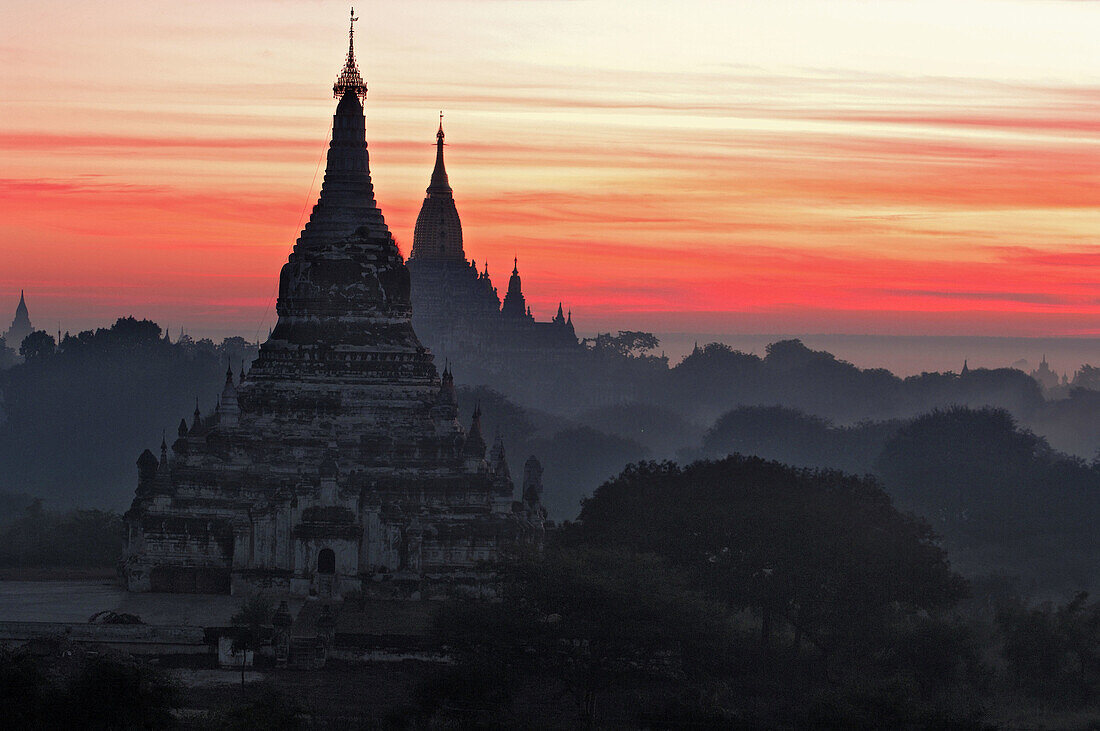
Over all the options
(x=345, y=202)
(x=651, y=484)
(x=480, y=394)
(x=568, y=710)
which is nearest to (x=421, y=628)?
(x=568, y=710)

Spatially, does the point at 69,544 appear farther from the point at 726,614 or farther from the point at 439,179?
the point at 439,179

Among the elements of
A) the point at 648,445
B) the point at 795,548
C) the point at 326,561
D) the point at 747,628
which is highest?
the point at 648,445

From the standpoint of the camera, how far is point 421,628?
55.3 meters

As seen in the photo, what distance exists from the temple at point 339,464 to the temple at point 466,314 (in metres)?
86.3

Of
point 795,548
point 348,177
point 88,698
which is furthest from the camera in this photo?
point 348,177

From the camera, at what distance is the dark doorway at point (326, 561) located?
201ft

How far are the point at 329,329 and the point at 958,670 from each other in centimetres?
2582

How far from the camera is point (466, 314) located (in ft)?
596

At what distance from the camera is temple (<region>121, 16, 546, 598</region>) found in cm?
6172

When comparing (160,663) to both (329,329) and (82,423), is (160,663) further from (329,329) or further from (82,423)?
(82,423)

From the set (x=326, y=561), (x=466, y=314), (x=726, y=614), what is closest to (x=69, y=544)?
(x=326, y=561)

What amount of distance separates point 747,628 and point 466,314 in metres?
123

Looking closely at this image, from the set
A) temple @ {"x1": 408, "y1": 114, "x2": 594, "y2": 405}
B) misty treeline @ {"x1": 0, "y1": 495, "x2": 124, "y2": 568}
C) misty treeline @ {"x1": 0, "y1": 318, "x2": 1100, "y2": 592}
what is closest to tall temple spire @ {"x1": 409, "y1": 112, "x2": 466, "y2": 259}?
temple @ {"x1": 408, "y1": 114, "x2": 594, "y2": 405}

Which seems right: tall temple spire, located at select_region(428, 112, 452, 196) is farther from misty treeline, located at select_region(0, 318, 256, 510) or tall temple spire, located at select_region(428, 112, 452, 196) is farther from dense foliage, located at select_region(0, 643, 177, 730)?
dense foliage, located at select_region(0, 643, 177, 730)
